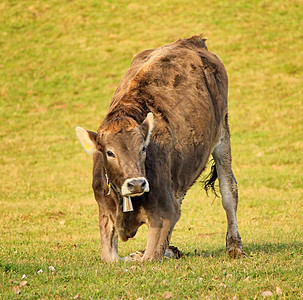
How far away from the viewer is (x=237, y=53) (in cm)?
3412

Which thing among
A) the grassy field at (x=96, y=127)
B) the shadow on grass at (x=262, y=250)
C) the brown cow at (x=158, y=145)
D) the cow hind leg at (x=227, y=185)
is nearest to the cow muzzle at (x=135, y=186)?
the brown cow at (x=158, y=145)

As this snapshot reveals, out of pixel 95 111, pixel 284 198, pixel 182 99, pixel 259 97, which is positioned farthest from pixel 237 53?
pixel 182 99

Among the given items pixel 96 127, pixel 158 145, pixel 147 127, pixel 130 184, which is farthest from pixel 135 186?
pixel 96 127

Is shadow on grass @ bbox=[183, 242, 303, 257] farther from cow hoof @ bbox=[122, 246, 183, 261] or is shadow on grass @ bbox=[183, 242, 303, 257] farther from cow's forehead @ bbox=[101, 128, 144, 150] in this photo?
cow's forehead @ bbox=[101, 128, 144, 150]

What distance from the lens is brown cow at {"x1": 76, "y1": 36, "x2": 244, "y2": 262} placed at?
7.57 metres

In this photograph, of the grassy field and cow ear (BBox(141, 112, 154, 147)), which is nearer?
the grassy field

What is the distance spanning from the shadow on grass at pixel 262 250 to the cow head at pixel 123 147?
7.98 ft

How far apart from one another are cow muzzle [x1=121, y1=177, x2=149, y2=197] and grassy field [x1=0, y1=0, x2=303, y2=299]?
3.24 feet

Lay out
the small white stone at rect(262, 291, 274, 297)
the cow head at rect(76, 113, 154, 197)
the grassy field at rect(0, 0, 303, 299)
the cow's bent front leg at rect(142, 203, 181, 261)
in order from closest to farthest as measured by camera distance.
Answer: the small white stone at rect(262, 291, 274, 297) < the grassy field at rect(0, 0, 303, 299) < the cow head at rect(76, 113, 154, 197) < the cow's bent front leg at rect(142, 203, 181, 261)

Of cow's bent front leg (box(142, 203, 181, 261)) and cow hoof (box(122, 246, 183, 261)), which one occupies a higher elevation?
cow's bent front leg (box(142, 203, 181, 261))

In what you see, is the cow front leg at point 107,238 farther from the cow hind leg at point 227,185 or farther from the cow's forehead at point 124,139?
the cow hind leg at point 227,185

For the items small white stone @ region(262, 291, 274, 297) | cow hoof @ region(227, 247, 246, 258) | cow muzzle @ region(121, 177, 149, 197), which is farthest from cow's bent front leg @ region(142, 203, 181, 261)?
small white stone @ region(262, 291, 274, 297)

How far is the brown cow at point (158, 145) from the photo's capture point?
757 cm

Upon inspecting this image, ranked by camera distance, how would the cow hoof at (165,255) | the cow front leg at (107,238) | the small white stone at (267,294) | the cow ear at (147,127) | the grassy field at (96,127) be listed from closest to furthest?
the small white stone at (267,294) → the grassy field at (96,127) → the cow ear at (147,127) → the cow front leg at (107,238) → the cow hoof at (165,255)
